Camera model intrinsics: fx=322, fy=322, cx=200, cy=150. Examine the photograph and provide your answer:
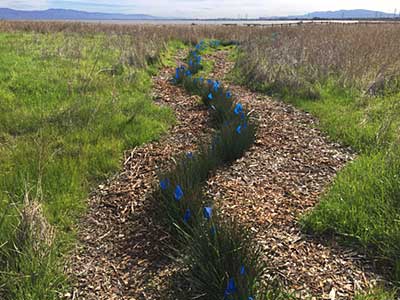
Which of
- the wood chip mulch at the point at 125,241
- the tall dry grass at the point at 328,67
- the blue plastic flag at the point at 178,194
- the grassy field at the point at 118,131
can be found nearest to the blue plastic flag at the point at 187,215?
the blue plastic flag at the point at 178,194

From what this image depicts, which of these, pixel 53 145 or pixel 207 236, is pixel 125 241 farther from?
pixel 53 145

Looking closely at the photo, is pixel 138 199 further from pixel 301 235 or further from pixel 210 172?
pixel 301 235

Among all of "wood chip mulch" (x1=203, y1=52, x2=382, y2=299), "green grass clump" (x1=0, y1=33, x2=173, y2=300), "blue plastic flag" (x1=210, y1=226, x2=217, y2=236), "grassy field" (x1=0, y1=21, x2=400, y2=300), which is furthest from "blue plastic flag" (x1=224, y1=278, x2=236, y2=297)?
"green grass clump" (x1=0, y1=33, x2=173, y2=300)

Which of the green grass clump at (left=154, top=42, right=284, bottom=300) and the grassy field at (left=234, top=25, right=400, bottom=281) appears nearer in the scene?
the green grass clump at (left=154, top=42, right=284, bottom=300)

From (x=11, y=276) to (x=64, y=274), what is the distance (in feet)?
0.96

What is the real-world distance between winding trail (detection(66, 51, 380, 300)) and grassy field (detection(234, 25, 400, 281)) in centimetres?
18

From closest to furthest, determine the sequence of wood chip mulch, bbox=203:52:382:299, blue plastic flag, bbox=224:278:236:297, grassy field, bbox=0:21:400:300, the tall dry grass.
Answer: blue plastic flag, bbox=224:278:236:297 < wood chip mulch, bbox=203:52:382:299 < grassy field, bbox=0:21:400:300 < the tall dry grass

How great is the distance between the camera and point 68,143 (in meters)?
3.81

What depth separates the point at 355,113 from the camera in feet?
16.0

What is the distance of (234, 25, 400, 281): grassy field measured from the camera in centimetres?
230

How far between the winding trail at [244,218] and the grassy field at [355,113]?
0.18 metres

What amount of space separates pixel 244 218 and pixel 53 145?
8.17 feet

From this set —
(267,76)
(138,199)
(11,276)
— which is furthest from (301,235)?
(267,76)

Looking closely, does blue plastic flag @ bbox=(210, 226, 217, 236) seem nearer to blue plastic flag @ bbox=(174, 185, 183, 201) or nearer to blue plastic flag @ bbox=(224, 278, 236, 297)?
blue plastic flag @ bbox=(224, 278, 236, 297)
